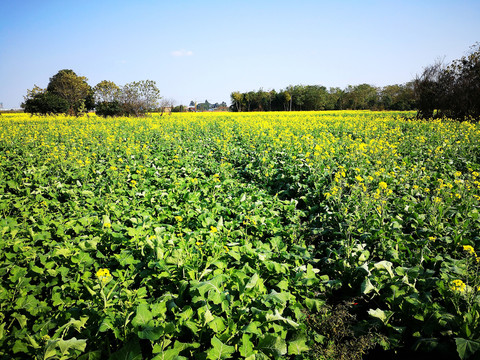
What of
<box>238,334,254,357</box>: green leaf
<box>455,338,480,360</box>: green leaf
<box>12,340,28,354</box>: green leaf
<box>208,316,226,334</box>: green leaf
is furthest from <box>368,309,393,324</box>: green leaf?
<box>12,340,28,354</box>: green leaf

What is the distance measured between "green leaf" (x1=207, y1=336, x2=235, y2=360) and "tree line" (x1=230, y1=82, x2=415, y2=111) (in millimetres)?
72630

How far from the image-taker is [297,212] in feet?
17.4

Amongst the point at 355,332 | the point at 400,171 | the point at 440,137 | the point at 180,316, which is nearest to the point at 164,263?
the point at 180,316

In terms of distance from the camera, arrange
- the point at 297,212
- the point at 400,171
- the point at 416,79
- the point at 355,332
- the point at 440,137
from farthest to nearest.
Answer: the point at 416,79 → the point at 440,137 → the point at 400,171 → the point at 297,212 → the point at 355,332

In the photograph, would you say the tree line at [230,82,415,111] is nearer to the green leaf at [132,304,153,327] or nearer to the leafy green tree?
the leafy green tree

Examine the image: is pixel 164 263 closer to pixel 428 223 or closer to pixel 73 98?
pixel 428 223

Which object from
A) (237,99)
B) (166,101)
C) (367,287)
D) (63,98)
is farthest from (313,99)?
(367,287)

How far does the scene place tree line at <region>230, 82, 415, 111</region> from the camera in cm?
7044

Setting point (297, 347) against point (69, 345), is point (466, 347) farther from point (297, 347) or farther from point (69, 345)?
point (69, 345)

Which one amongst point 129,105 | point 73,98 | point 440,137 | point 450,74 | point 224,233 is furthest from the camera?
point 73,98

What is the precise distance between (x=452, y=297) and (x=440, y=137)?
10.5m

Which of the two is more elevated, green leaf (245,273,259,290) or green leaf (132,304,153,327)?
green leaf (132,304,153,327)

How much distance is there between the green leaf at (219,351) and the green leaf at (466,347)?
1.76m

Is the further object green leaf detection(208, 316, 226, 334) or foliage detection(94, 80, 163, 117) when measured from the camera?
foliage detection(94, 80, 163, 117)
